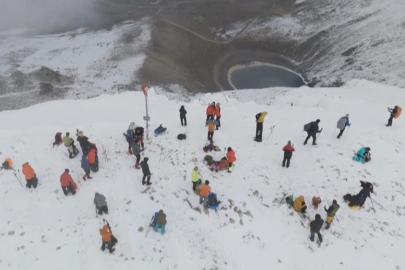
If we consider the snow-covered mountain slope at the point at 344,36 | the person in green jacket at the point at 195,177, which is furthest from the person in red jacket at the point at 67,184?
the snow-covered mountain slope at the point at 344,36

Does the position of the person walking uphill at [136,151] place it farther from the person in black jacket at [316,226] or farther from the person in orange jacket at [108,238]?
the person in black jacket at [316,226]

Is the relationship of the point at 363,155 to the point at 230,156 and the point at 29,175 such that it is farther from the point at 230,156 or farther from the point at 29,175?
the point at 29,175

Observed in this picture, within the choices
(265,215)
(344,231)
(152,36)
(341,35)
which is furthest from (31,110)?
(341,35)

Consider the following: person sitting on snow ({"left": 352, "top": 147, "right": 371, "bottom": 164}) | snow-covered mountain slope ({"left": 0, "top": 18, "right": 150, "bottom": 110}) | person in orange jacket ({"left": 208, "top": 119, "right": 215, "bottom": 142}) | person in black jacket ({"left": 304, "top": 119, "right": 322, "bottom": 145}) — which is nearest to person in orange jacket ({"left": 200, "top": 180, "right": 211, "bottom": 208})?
person in orange jacket ({"left": 208, "top": 119, "right": 215, "bottom": 142})

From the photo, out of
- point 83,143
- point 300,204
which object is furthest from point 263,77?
point 83,143

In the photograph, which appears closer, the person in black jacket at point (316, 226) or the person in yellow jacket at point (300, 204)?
the person in black jacket at point (316, 226)
